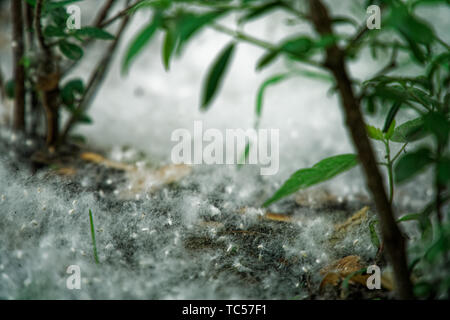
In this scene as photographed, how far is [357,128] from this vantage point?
0.54 metres

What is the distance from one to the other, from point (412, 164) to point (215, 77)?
11.4 inches

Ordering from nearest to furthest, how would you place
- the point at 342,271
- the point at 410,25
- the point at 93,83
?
the point at 410,25
the point at 342,271
the point at 93,83

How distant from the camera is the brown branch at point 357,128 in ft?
1.75

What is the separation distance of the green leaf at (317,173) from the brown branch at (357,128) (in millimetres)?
97

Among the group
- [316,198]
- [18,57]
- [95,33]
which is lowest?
[316,198]

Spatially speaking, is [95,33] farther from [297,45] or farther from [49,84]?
[297,45]

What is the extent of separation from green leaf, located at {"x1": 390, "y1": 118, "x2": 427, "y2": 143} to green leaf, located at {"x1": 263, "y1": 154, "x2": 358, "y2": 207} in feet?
0.31

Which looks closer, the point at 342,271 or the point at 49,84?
the point at 342,271

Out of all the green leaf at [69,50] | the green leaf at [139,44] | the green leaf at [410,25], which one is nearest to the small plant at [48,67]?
the green leaf at [69,50]

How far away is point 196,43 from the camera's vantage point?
196 cm

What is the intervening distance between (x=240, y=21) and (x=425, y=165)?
0.32 meters

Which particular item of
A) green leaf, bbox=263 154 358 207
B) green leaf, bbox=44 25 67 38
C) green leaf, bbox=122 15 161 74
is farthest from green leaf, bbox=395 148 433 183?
green leaf, bbox=44 25 67 38

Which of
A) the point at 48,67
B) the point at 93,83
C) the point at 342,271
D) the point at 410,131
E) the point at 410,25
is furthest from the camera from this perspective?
the point at 93,83

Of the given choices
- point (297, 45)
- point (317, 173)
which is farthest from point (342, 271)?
point (297, 45)
